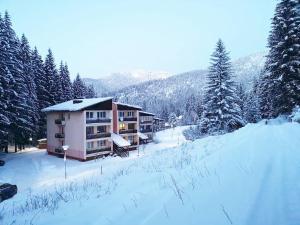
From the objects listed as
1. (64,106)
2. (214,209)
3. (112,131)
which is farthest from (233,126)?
(214,209)

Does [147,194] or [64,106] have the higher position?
[64,106]

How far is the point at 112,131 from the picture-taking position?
44.7 m

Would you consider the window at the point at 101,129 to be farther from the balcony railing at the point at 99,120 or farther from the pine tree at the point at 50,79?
the pine tree at the point at 50,79

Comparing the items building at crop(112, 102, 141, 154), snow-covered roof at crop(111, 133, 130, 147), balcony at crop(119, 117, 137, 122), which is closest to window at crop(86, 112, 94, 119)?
snow-covered roof at crop(111, 133, 130, 147)

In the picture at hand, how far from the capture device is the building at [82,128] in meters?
38.8

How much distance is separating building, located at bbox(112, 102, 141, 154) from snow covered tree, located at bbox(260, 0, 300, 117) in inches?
1001

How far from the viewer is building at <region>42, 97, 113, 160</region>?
3881 centimetres

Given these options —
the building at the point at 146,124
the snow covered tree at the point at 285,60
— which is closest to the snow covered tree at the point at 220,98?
the snow covered tree at the point at 285,60

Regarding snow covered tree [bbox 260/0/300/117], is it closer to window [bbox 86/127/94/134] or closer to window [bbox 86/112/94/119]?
window [bbox 86/112/94/119]

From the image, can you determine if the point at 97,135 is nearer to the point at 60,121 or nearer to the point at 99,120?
the point at 99,120

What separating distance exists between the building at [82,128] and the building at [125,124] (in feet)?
9.59

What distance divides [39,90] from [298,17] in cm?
4400

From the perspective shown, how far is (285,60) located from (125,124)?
31.3 meters

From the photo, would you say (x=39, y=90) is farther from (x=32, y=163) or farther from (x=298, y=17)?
(x=298, y=17)
